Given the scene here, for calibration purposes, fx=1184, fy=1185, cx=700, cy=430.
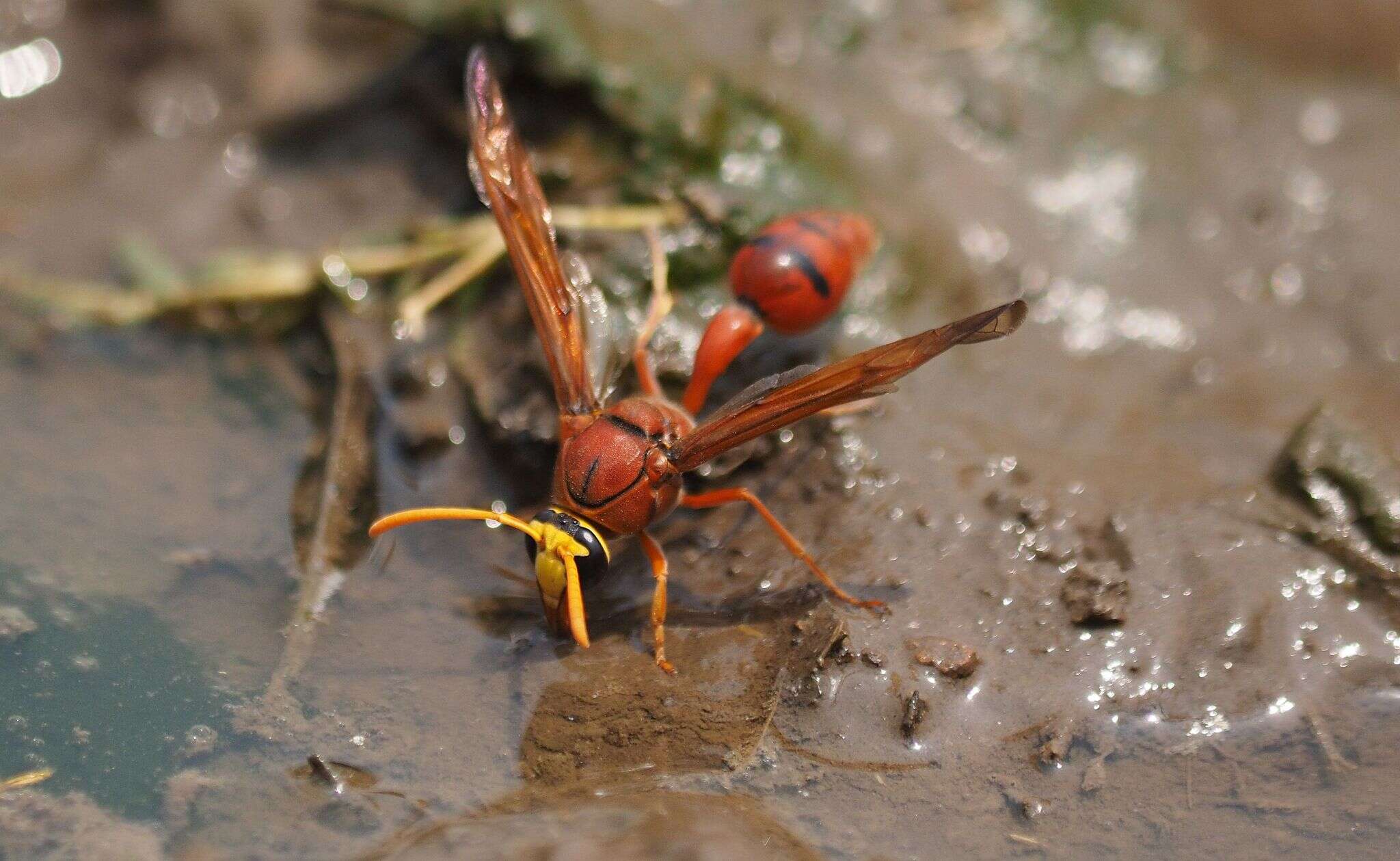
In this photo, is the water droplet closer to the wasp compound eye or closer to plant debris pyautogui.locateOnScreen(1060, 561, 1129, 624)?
plant debris pyautogui.locateOnScreen(1060, 561, 1129, 624)

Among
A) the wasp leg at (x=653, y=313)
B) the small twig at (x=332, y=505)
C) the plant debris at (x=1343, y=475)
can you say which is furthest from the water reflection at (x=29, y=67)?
the plant debris at (x=1343, y=475)

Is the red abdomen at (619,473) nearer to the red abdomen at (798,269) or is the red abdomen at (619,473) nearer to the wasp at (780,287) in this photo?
the wasp at (780,287)

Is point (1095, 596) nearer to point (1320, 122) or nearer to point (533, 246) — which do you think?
point (533, 246)

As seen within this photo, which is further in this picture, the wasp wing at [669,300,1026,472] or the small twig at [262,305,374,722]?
the small twig at [262,305,374,722]

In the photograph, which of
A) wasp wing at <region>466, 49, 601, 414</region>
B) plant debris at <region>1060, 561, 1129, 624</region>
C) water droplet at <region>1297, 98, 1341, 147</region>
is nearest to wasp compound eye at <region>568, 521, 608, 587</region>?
wasp wing at <region>466, 49, 601, 414</region>

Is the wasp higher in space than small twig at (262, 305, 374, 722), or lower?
higher

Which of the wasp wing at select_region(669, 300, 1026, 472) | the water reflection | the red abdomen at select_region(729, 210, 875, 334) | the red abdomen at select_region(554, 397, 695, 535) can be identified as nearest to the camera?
the wasp wing at select_region(669, 300, 1026, 472)
